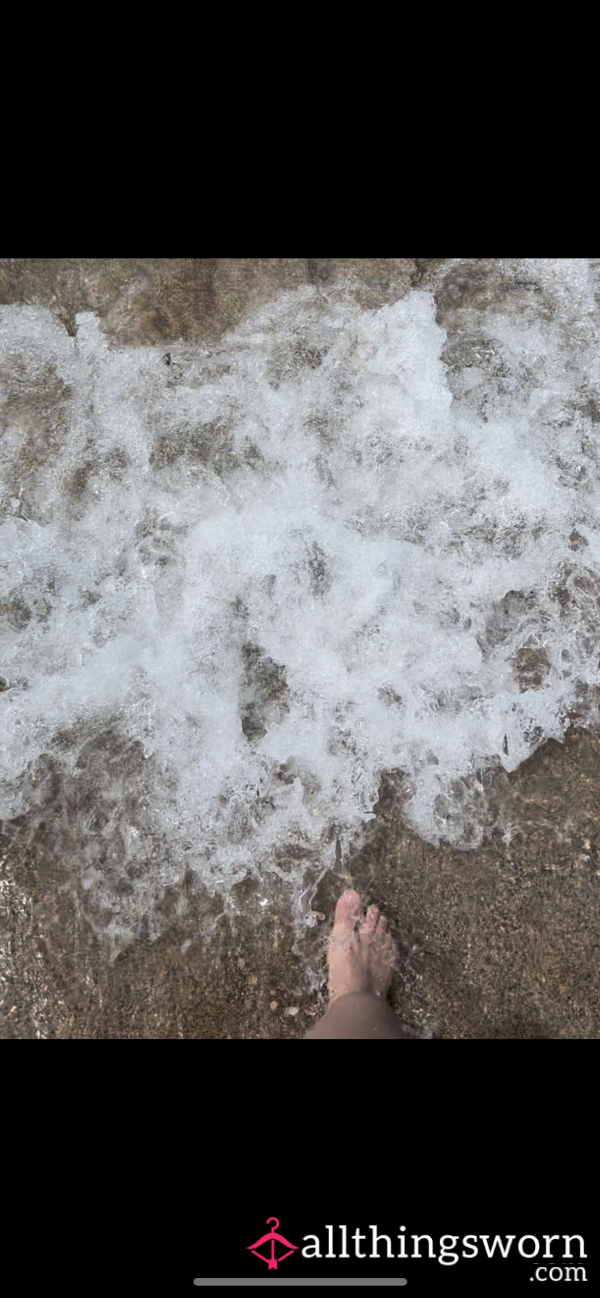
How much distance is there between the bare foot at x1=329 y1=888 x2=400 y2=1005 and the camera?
7.10 feet

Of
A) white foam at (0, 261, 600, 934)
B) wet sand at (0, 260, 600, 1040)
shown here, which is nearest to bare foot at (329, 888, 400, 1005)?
wet sand at (0, 260, 600, 1040)

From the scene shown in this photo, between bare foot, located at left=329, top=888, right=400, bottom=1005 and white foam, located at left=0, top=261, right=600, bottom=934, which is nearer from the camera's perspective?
bare foot, located at left=329, top=888, right=400, bottom=1005

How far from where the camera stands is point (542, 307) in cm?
243

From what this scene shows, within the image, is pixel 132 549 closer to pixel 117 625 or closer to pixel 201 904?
pixel 117 625

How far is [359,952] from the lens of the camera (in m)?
2.17

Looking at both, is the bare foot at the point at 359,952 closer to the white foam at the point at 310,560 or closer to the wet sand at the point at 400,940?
the wet sand at the point at 400,940

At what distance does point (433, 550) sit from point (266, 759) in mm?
950

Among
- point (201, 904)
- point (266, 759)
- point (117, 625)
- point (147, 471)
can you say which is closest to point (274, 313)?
point (147, 471)

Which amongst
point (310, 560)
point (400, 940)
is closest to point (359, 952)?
point (400, 940)

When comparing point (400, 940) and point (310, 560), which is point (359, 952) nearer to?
point (400, 940)

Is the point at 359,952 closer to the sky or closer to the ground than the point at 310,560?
closer to the ground

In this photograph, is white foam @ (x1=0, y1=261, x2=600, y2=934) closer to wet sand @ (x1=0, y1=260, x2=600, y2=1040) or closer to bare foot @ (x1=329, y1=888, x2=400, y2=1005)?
wet sand @ (x1=0, y1=260, x2=600, y2=1040)

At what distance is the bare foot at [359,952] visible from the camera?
2164mm

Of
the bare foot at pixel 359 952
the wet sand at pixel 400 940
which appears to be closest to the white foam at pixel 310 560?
the wet sand at pixel 400 940
